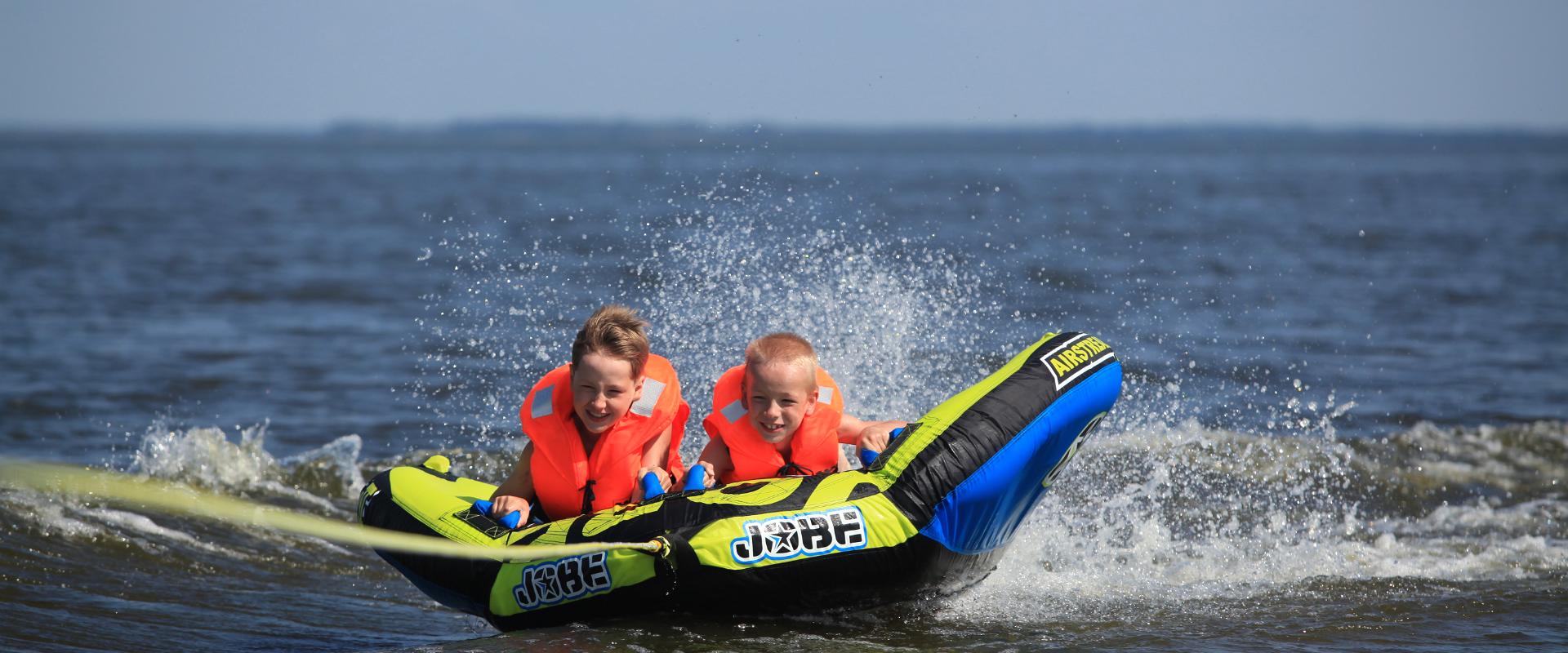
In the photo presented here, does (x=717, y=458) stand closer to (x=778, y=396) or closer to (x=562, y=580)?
(x=778, y=396)

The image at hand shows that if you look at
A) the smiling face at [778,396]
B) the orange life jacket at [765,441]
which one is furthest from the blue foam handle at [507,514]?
the smiling face at [778,396]

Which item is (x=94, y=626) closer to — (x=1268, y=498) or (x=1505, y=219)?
(x=1268, y=498)

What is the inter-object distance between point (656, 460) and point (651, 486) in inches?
10.4

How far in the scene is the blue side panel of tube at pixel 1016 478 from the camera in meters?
5.53

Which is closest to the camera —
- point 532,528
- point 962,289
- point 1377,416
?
point 532,528

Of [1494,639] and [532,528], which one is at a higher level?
[532,528]

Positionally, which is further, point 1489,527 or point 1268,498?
point 1268,498

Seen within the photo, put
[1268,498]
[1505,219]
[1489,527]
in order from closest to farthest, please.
Result: 1. [1489,527]
2. [1268,498]
3. [1505,219]

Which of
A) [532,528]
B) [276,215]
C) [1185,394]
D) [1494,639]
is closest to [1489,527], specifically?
[1494,639]

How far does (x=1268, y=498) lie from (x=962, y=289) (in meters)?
6.27

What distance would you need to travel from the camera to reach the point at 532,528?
5.65m

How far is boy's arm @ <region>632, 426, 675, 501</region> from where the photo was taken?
5863mm

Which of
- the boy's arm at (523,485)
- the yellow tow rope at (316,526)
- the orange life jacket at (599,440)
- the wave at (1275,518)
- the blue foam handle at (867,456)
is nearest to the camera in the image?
the yellow tow rope at (316,526)

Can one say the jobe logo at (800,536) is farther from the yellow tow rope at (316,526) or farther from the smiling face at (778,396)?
the smiling face at (778,396)
